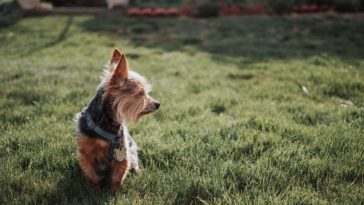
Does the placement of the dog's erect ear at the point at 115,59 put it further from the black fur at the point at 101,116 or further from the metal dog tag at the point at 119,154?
Answer: the metal dog tag at the point at 119,154

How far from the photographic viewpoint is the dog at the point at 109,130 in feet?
10.0

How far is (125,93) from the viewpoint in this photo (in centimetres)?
319

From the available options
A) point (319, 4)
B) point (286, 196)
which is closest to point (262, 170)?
point (286, 196)

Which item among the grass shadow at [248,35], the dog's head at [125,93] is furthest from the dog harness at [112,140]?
the grass shadow at [248,35]

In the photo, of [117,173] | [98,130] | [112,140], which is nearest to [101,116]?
[98,130]

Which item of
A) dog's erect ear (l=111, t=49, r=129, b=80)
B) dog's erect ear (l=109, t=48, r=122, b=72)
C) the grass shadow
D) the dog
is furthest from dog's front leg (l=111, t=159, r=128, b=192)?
the grass shadow

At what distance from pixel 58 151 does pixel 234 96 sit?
11.3ft

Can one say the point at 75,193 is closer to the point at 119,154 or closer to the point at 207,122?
the point at 119,154

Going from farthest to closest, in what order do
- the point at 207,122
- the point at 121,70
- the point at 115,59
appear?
1. the point at 207,122
2. the point at 115,59
3. the point at 121,70

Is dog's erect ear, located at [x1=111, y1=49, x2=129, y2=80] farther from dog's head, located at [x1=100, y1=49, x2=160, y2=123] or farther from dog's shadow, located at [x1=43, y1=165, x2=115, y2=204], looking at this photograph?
dog's shadow, located at [x1=43, y1=165, x2=115, y2=204]

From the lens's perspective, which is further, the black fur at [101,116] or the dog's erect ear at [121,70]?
the black fur at [101,116]

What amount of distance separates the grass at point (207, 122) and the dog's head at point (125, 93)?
0.67m

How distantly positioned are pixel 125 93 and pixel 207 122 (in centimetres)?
196

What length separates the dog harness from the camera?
10.0 ft
